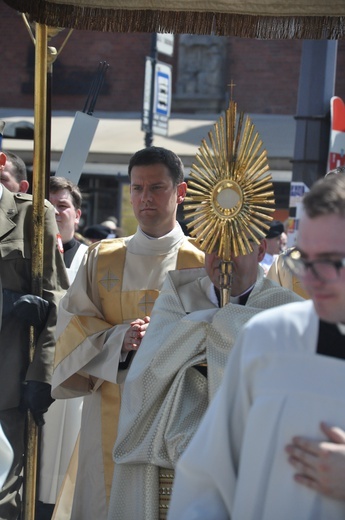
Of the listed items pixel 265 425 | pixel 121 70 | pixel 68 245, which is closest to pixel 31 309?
pixel 68 245

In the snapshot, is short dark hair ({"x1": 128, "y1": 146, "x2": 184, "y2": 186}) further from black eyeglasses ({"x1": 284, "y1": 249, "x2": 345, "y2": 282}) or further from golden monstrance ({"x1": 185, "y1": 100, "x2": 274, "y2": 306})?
black eyeglasses ({"x1": 284, "y1": 249, "x2": 345, "y2": 282})

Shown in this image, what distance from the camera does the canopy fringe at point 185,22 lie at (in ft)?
15.1

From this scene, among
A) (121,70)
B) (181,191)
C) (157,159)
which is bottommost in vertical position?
(181,191)

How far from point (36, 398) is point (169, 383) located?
1.21m

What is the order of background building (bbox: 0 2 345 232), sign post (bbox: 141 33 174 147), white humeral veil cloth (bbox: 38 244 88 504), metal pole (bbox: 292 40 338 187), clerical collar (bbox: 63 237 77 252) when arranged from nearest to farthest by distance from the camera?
→ 1. white humeral veil cloth (bbox: 38 244 88 504)
2. clerical collar (bbox: 63 237 77 252)
3. metal pole (bbox: 292 40 338 187)
4. sign post (bbox: 141 33 174 147)
5. background building (bbox: 0 2 345 232)

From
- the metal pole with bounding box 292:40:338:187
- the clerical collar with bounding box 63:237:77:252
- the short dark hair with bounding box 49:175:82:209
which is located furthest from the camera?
the metal pole with bounding box 292:40:338:187

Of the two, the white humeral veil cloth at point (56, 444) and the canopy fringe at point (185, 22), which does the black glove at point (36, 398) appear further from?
the canopy fringe at point (185, 22)

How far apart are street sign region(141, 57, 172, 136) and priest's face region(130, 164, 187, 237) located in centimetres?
987

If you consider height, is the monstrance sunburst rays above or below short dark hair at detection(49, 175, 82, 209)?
above

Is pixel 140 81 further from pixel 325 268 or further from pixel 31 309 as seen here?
pixel 325 268

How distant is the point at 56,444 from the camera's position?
5.96m

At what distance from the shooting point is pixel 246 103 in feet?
61.8

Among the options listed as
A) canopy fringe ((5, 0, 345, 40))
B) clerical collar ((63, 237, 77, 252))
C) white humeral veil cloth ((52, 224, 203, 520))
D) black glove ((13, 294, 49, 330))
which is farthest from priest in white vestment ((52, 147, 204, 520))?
clerical collar ((63, 237, 77, 252))

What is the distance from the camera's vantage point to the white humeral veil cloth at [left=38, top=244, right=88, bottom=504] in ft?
19.4
